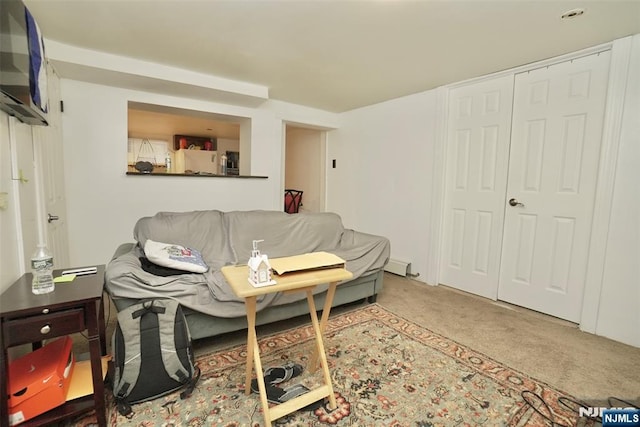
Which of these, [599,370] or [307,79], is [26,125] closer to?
[307,79]

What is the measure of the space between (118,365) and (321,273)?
111 cm

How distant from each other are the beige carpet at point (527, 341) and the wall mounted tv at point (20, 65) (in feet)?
5.10

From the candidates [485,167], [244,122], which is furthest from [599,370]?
[244,122]

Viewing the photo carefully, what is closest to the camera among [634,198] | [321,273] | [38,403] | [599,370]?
[38,403]

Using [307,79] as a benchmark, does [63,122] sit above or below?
below

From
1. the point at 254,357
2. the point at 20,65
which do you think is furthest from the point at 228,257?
the point at 20,65

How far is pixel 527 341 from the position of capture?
2.19 m

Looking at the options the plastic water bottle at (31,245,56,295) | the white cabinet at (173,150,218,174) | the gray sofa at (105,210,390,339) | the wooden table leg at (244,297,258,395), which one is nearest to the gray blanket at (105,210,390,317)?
the gray sofa at (105,210,390,339)

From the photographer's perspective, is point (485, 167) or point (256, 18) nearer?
point (256, 18)

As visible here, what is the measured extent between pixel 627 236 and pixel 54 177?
14.5 ft

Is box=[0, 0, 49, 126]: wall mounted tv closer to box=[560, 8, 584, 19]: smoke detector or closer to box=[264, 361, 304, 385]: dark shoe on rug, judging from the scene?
box=[264, 361, 304, 385]: dark shoe on rug

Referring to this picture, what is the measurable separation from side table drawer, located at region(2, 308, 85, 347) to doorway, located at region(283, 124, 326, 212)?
385cm

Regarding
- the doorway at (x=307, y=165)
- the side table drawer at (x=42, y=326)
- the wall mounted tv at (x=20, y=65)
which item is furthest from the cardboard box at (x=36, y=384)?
the doorway at (x=307, y=165)

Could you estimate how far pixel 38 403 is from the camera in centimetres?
124
